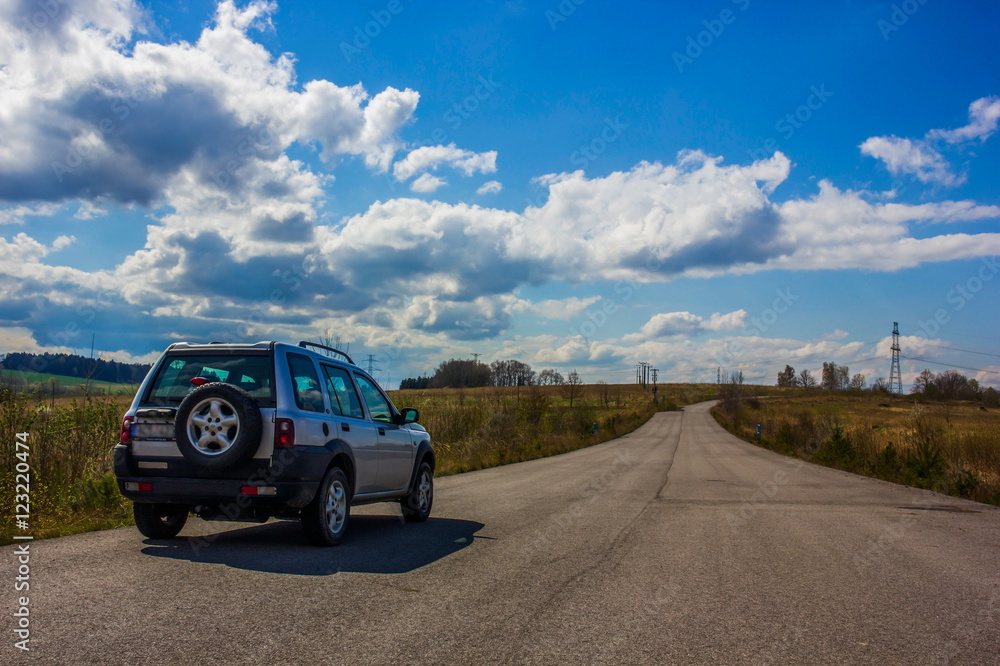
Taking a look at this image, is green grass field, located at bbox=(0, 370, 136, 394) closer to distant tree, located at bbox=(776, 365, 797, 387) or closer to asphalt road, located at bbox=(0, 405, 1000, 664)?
asphalt road, located at bbox=(0, 405, 1000, 664)

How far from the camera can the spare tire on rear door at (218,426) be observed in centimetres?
617

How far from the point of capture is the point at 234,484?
627 cm

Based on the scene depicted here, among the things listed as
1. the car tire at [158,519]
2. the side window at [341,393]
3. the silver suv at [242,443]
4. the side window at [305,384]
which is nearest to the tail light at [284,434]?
the silver suv at [242,443]

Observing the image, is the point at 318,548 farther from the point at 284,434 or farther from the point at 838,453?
the point at 838,453

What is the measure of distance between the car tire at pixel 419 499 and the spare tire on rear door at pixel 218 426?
9.98ft

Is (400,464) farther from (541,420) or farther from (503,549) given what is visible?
(541,420)

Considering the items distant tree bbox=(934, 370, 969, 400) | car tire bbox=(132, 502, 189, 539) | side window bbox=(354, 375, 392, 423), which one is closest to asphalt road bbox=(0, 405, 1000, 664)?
car tire bbox=(132, 502, 189, 539)

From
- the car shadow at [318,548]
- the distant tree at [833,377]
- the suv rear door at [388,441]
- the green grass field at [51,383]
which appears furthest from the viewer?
the distant tree at [833,377]

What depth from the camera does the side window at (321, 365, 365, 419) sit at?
746cm

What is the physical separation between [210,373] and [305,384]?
0.92m

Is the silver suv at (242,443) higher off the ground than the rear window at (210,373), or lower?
lower

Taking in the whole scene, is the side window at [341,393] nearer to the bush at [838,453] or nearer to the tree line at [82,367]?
the tree line at [82,367]

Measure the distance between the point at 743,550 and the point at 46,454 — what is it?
29.7 ft

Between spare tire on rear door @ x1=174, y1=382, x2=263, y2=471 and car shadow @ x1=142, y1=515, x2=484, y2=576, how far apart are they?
92 centimetres
